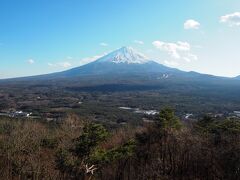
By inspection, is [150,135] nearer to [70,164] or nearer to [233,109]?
[70,164]

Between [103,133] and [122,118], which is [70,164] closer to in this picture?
[103,133]

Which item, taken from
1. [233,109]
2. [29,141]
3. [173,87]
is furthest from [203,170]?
[173,87]

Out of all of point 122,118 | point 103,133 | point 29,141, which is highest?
point 103,133

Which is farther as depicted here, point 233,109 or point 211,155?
point 233,109

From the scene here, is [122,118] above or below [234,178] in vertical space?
below

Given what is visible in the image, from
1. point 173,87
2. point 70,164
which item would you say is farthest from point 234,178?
point 173,87

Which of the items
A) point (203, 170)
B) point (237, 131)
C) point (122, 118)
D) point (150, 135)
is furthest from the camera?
point (122, 118)

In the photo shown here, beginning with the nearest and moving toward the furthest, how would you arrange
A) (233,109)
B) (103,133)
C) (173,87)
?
(103,133)
(233,109)
(173,87)
